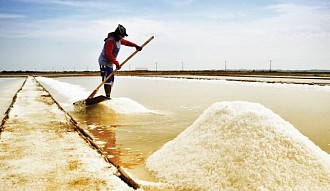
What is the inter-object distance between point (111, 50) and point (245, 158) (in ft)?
14.5

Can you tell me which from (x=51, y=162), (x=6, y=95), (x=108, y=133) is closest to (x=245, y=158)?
(x=51, y=162)

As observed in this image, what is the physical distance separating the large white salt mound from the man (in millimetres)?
3709

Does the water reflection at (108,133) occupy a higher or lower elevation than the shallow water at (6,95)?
lower

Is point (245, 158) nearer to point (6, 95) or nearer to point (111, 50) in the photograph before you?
point (111, 50)

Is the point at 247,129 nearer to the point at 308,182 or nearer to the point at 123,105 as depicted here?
the point at 308,182

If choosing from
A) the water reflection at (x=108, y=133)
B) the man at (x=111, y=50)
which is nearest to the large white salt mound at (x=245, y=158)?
the water reflection at (x=108, y=133)

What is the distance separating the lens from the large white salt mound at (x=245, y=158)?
6.80 feet

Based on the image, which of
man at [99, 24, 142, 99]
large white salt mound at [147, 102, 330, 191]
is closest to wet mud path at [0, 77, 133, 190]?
large white salt mound at [147, 102, 330, 191]

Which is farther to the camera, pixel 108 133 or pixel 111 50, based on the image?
pixel 111 50

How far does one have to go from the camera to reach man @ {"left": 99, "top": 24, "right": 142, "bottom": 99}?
6.18 m

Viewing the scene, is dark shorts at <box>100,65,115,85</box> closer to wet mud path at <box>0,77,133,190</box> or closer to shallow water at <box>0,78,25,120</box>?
shallow water at <box>0,78,25,120</box>

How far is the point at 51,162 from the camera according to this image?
105 inches

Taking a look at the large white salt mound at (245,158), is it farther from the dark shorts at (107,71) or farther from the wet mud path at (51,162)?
the dark shorts at (107,71)

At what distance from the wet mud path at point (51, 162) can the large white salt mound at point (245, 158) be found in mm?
425
